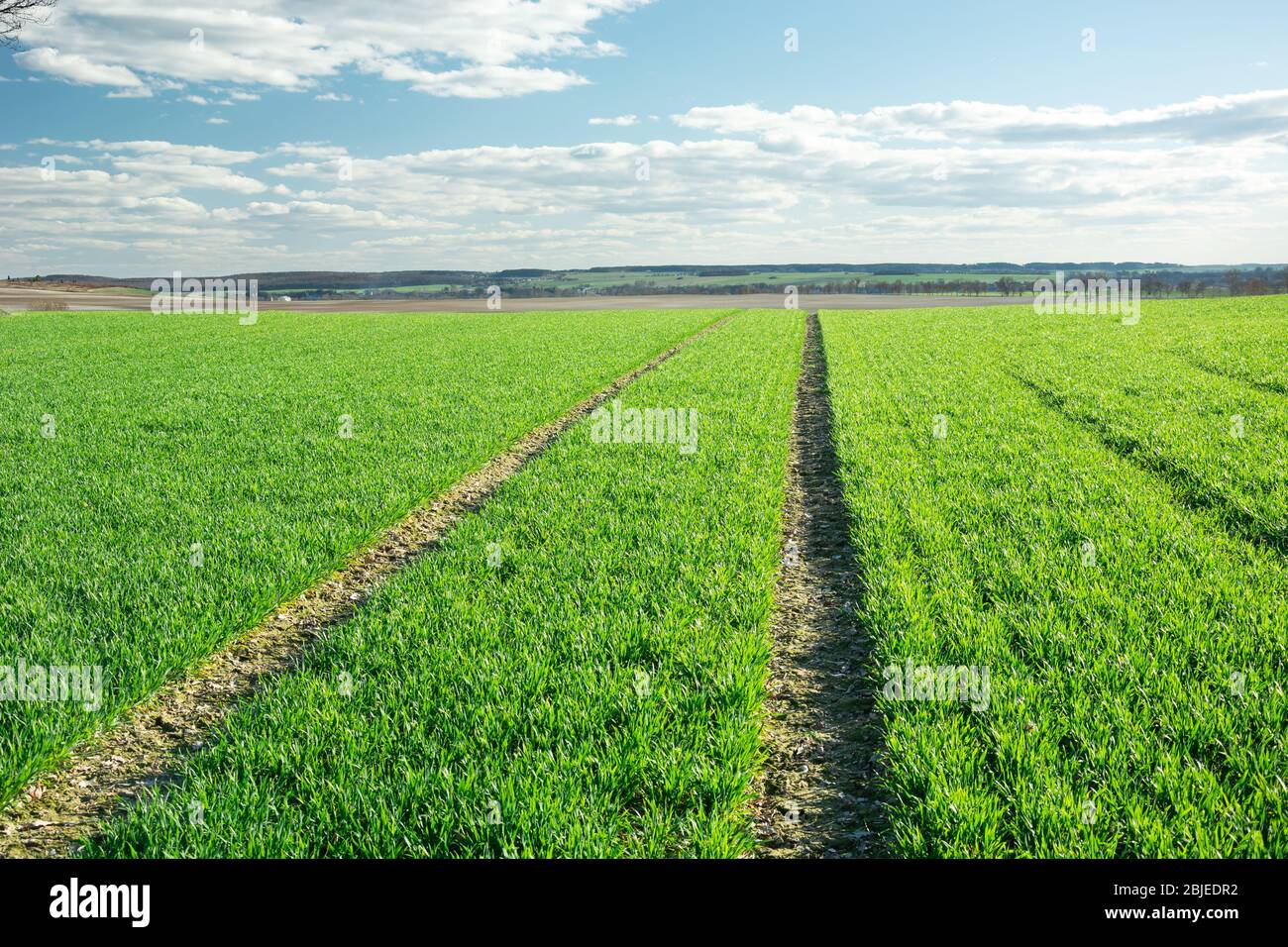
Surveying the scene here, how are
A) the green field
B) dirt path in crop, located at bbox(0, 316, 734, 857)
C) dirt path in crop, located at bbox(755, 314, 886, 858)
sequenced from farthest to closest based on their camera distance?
1. dirt path in crop, located at bbox(0, 316, 734, 857)
2. dirt path in crop, located at bbox(755, 314, 886, 858)
3. the green field

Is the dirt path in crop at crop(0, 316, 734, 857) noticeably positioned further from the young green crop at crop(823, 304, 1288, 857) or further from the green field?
the young green crop at crop(823, 304, 1288, 857)

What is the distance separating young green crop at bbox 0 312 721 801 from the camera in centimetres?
618

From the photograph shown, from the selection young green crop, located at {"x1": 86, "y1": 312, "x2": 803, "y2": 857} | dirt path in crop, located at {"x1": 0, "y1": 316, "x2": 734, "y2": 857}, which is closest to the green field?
young green crop, located at {"x1": 86, "y1": 312, "x2": 803, "y2": 857}

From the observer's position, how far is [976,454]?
12281 mm

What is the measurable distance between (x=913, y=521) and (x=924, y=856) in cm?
564

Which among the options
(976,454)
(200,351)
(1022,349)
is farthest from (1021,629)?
(200,351)

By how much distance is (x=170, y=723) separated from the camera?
5.37 metres

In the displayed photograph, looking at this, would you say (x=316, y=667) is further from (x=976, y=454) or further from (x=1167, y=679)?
(x=976, y=454)

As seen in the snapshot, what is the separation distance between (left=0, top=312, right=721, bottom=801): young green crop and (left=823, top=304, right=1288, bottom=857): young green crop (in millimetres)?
5246

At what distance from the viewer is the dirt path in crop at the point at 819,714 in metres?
4.21

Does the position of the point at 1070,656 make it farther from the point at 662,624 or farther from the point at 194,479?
the point at 194,479

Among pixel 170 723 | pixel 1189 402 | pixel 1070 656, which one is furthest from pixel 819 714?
pixel 1189 402

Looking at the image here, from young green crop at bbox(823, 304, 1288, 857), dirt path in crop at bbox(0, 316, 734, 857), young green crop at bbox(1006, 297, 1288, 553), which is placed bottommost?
dirt path in crop at bbox(0, 316, 734, 857)

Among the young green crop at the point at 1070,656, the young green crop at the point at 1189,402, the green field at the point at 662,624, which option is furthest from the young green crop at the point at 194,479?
the young green crop at the point at 1189,402
